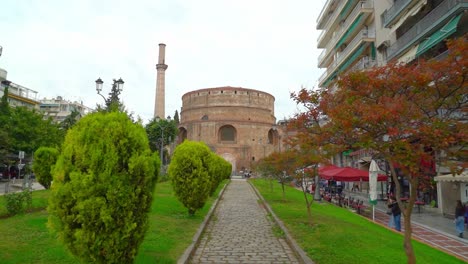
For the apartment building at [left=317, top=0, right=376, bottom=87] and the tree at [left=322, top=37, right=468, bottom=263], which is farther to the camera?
the apartment building at [left=317, top=0, right=376, bottom=87]

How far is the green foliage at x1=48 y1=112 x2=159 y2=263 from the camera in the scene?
4258 mm

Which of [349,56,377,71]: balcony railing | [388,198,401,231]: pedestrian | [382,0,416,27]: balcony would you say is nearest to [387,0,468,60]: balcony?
[382,0,416,27]: balcony

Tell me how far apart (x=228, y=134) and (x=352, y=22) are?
3502cm

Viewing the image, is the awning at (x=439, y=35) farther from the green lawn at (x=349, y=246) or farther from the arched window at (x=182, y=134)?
the arched window at (x=182, y=134)

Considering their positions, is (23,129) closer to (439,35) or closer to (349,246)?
(349,246)

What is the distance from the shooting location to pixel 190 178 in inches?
423

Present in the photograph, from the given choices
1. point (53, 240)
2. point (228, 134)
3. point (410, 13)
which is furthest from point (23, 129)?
point (228, 134)

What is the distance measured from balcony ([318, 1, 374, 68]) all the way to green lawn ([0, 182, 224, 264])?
18.8 metres

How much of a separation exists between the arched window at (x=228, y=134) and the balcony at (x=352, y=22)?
28.5 meters

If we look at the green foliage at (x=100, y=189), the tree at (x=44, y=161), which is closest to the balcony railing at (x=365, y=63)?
the tree at (x=44, y=161)

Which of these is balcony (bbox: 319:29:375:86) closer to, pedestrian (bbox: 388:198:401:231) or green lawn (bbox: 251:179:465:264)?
pedestrian (bbox: 388:198:401:231)

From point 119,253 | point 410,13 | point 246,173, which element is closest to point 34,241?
point 119,253

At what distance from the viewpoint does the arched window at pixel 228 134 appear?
5728 cm

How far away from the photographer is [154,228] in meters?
8.73
